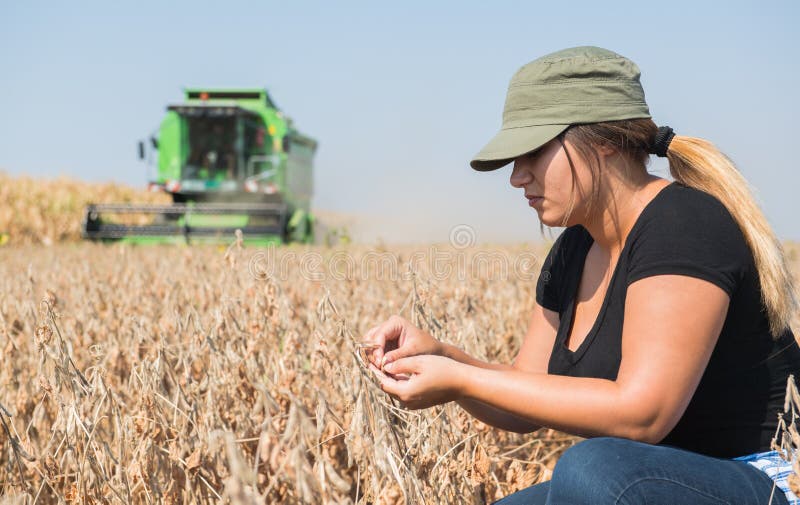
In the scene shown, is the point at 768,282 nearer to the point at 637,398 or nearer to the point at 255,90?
the point at 637,398

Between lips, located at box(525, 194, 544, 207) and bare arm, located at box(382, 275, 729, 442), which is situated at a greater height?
lips, located at box(525, 194, 544, 207)

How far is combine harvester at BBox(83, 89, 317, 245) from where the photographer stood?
13.5 metres

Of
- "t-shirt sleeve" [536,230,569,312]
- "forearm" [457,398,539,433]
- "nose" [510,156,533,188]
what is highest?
"nose" [510,156,533,188]

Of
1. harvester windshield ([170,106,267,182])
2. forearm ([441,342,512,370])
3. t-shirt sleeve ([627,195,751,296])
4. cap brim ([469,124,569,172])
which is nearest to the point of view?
t-shirt sleeve ([627,195,751,296])

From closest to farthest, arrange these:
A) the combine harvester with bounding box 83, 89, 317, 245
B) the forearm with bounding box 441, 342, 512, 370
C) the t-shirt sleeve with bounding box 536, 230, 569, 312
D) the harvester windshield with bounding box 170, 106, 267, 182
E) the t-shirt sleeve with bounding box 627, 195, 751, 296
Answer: the t-shirt sleeve with bounding box 627, 195, 751, 296, the forearm with bounding box 441, 342, 512, 370, the t-shirt sleeve with bounding box 536, 230, 569, 312, the combine harvester with bounding box 83, 89, 317, 245, the harvester windshield with bounding box 170, 106, 267, 182

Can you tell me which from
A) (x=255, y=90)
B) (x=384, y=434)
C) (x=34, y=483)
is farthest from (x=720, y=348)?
(x=255, y=90)

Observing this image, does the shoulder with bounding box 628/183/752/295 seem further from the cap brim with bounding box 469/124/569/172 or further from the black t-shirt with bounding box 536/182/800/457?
the cap brim with bounding box 469/124/569/172

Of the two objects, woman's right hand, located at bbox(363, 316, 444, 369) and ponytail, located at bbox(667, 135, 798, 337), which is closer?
ponytail, located at bbox(667, 135, 798, 337)

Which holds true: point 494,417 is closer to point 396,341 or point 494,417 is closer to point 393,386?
point 396,341

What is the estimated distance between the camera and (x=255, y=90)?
16.9 metres

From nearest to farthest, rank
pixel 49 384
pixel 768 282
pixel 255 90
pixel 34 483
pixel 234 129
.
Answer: pixel 768 282 < pixel 49 384 < pixel 34 483 < pixel 234 129 < pixel 255 90

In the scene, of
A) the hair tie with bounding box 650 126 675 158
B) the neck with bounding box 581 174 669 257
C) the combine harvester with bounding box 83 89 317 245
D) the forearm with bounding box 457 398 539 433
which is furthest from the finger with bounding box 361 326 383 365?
the combine harvester with bounding box 83 89 317 245

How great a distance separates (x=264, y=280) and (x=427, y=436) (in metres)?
0.86

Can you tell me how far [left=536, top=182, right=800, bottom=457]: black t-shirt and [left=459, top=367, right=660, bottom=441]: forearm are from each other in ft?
0.48
